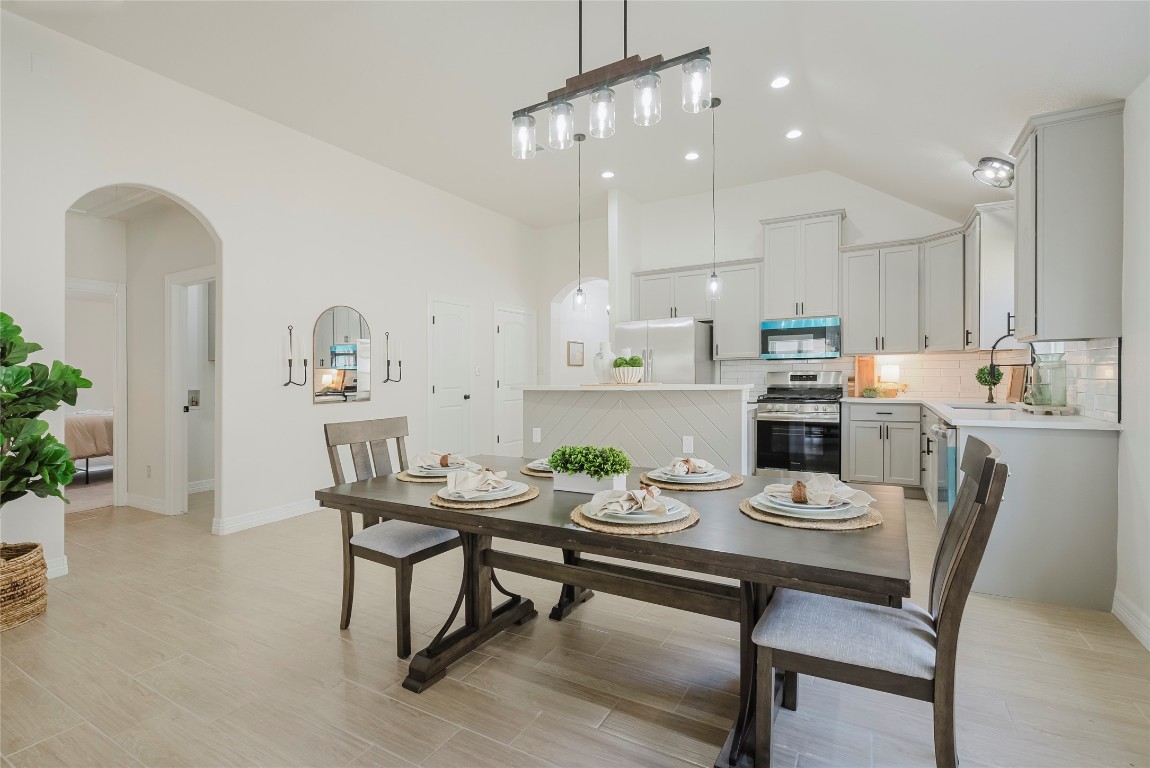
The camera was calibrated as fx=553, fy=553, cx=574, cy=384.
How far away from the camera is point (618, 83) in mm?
2141

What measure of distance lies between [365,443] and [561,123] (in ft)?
5.56

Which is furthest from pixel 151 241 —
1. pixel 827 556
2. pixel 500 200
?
pixel 827 556

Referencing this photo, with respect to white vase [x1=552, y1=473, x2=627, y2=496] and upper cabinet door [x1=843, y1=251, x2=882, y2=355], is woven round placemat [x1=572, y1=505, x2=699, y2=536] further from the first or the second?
upper cabinet door [x1=843, y1=251, x2=882, y2=355]

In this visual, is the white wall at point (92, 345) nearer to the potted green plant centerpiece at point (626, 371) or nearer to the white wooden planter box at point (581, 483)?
the potted green plant centerpiece at point (626, 371)

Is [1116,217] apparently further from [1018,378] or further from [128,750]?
[128,750]

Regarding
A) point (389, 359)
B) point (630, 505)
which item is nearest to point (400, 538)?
Answer: point (630, 505)

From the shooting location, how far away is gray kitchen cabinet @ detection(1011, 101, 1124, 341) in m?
2.60

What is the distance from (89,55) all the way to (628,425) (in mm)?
4298

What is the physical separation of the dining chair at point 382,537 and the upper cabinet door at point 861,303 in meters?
4.56

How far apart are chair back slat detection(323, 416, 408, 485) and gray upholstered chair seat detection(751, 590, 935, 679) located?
176cm

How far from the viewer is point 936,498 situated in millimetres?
3748

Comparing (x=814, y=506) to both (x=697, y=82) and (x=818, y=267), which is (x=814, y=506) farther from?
(x=818, y=267)

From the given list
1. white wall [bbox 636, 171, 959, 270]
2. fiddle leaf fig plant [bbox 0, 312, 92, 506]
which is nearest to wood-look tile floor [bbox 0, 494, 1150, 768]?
fiddle leaf fig plant [bbox 0, 312, 92, 506]

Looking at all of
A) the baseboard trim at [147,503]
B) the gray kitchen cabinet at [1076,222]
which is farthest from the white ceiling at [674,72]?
the baseboard trim at [147,503]
